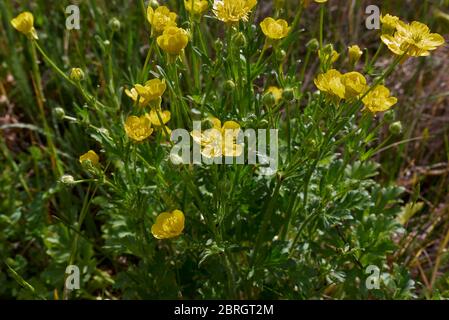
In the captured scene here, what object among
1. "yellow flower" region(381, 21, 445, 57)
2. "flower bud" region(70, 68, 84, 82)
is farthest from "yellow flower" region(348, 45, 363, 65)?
"flower bud" region(70, 68, 84, 82)

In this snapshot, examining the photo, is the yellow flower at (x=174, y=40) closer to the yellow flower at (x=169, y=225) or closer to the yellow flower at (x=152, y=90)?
the yellow flower at (x=152, y=90)

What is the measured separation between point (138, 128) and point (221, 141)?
22cm

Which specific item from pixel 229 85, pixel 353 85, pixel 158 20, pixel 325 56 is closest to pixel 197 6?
pixel 158 20

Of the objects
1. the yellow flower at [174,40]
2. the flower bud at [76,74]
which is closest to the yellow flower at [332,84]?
the yellow flower at [174,40]

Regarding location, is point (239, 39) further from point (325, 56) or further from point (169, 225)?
point (169, 225)

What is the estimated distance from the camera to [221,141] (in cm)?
140

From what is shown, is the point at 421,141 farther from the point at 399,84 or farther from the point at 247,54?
the point at 247,54

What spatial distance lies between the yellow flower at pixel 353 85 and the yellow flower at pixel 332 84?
11mm

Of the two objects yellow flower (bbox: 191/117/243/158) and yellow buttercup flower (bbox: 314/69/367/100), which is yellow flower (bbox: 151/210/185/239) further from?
yellow buttercup flower (bbox: 314/69/367/100)

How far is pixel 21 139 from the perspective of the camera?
101 inches

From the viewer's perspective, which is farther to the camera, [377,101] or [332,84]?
[377,101]

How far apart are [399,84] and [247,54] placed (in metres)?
1.18

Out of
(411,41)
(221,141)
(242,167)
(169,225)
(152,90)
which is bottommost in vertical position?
(169,225)

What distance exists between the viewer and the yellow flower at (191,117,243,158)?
4.55 ft
